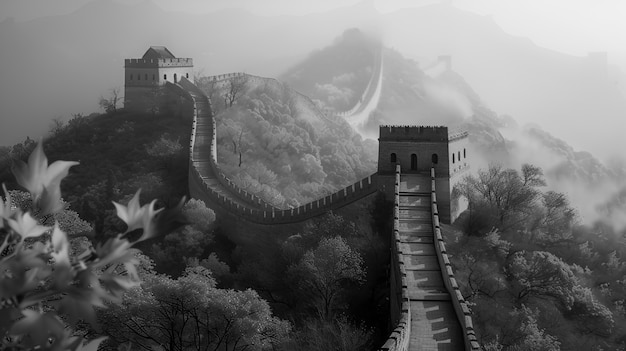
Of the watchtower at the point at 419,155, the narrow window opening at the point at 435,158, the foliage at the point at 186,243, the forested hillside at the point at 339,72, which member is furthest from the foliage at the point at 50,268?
the forested hillside at the point at 339,72

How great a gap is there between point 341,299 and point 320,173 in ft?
108

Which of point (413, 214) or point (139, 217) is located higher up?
point (413, 214)

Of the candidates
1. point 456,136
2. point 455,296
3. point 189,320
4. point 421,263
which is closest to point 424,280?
point 421,263

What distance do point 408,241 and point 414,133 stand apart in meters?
9.00

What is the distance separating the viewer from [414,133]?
3984 cm

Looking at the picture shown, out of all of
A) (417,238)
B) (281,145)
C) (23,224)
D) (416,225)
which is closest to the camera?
(23,224)

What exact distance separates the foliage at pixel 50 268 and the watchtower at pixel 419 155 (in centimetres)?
3494

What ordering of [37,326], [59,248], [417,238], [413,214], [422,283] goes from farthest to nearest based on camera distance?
[413,214]
[417,238]
[422,283]
[59,248]
[37,326]

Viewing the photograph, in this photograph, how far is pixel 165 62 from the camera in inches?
2606

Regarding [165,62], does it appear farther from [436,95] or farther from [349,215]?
[436,95]

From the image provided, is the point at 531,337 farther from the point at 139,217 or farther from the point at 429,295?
the point at 139,217

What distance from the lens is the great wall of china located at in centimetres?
2323

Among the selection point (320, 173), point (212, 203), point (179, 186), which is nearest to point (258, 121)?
point (320, 173)

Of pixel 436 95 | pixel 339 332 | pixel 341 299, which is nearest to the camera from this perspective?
pixel 339 332
